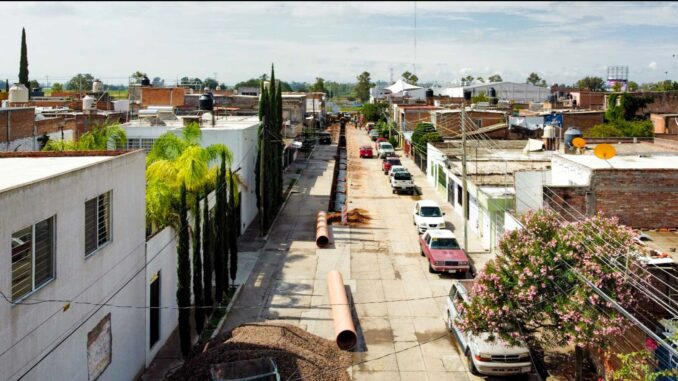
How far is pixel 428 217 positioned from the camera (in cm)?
3112

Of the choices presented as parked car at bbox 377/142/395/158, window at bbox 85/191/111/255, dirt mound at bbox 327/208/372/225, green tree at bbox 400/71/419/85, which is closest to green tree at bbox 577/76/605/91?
green tree at bbox 400/71/419/85

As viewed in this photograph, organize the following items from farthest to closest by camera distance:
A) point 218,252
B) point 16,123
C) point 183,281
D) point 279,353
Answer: point 16,123
point 218,252
point 183,281
point 279,353

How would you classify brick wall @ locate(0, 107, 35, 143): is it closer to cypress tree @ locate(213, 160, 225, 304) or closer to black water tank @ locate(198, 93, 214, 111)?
cypress tree @ locate(213, 160, 225, 304)

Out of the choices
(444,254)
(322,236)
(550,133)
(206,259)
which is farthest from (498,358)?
(550,133)

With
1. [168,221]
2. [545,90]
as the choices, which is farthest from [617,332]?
[545,90]

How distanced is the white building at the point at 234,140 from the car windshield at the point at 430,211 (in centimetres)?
889

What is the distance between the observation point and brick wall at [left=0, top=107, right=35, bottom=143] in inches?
942

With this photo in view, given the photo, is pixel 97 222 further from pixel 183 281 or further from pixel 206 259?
pixel 206 259

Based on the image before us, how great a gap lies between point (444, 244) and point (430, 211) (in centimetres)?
654

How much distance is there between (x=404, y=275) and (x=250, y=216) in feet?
39.6

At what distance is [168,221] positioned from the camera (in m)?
18.4

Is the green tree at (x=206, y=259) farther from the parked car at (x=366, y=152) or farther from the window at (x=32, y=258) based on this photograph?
the parked car at (x=366, y=152)

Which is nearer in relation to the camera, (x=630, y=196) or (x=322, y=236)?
(x=630, y=196)

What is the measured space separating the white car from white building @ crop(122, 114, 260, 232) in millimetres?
8635
